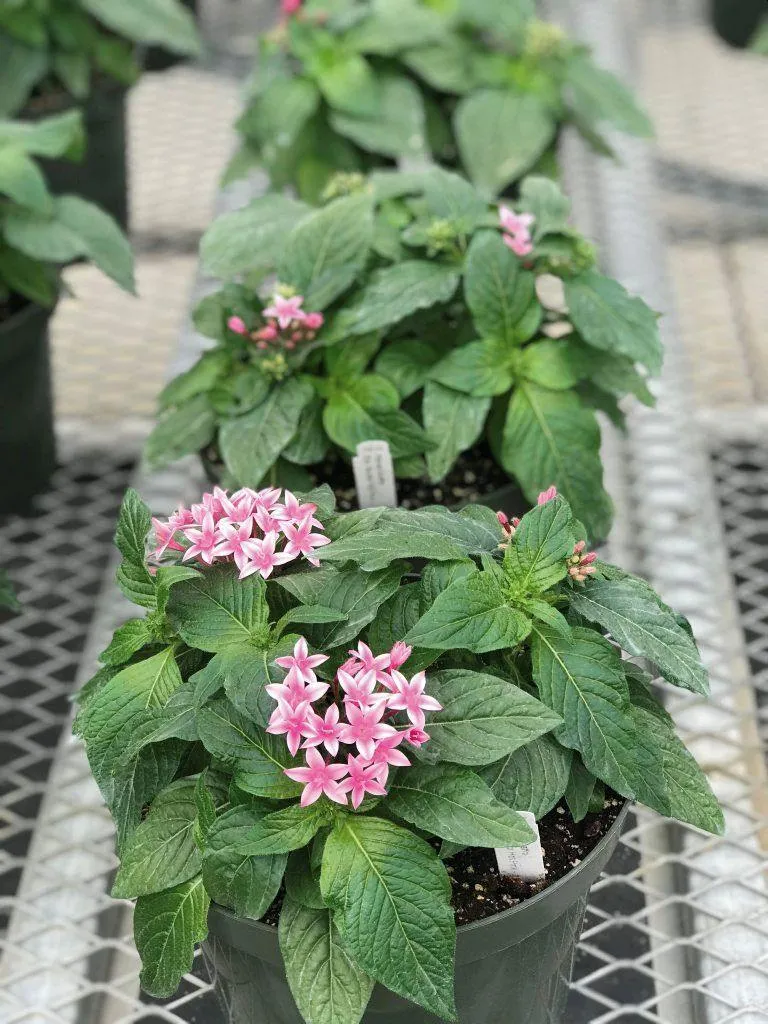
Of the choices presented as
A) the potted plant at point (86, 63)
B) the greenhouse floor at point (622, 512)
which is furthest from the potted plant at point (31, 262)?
the potted plant at point (86, 63)

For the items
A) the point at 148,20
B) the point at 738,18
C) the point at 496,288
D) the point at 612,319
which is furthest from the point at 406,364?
the point at 738,18

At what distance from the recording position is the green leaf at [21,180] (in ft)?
5.54

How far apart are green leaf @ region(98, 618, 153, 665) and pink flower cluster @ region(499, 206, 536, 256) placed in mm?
649

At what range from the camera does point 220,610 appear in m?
1.05

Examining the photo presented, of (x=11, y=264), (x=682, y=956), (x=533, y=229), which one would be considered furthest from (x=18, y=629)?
(x=682, y=956)

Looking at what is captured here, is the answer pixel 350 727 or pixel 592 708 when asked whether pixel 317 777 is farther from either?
pixel 592 708

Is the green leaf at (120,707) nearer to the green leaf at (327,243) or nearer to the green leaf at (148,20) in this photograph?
the green leaf at (327,243)

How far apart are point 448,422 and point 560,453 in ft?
0.41

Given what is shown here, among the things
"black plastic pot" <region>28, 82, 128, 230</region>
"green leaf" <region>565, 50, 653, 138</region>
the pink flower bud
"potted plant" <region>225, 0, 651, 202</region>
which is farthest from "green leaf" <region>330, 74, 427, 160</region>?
the pink flower bud

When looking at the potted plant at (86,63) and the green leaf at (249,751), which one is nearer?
the green leaf at (249,751)

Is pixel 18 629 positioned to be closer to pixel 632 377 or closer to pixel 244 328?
pixel 244 328

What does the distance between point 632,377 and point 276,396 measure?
1.29 ft

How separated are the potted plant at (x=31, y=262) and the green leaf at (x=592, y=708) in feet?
3.05

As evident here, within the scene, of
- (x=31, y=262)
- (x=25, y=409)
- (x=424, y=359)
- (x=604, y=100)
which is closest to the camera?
(x=424, y=359)
